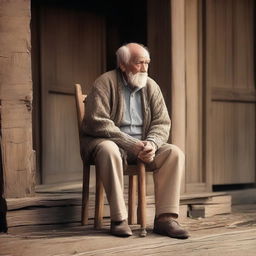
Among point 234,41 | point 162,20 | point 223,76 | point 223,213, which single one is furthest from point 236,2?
point 223,213

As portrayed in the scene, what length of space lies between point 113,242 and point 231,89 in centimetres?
294

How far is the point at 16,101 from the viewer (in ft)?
15.0

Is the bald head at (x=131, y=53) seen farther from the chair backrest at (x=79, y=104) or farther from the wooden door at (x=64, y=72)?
the wooden door at (x=64, y=72)

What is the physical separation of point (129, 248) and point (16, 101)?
1456mm

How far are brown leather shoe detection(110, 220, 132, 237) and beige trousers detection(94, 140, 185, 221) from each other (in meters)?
0.05

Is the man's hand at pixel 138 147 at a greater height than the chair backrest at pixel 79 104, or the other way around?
the chair backrest at pixel 79 104

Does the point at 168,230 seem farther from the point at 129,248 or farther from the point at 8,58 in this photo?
the point at 8,58

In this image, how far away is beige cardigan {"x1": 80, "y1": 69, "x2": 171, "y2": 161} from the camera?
14.6 feet

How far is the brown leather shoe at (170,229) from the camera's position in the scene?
14.3 feet

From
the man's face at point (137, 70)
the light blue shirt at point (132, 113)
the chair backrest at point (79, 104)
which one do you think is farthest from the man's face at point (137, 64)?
the chair backrest at point (79, 104)

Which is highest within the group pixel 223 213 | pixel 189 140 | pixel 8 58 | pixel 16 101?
pixel 8 58

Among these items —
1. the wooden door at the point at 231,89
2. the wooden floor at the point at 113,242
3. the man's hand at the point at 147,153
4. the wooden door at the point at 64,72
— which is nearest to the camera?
the wooden floor at the point at 113,242

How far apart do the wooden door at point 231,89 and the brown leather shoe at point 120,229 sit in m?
2.09

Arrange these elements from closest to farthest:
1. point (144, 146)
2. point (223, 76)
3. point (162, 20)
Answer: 1. point (144, 146)
2. point (162, 20)
3. point (223, 76)
